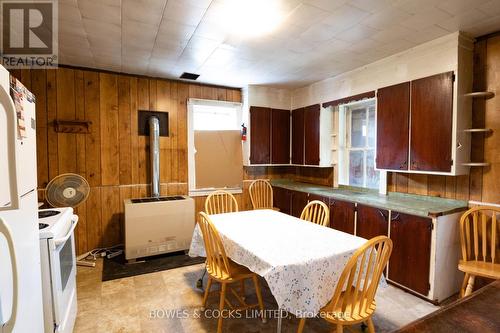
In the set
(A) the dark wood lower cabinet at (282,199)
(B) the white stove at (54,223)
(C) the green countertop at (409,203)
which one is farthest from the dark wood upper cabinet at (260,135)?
(B) the white stove at (54,223)

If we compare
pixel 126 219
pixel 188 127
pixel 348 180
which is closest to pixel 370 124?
pixel 348 180

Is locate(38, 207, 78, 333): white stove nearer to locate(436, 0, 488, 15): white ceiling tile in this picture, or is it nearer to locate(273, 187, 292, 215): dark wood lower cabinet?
locate(273, 187, 292, 215): dark wood lower cabinet

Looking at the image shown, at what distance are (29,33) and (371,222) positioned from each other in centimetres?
378

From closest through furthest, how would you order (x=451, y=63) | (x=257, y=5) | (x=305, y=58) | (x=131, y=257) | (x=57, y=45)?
(x=257, y=5) < (x=451, y=63) < (x=57, y=45) < (x=305, y=58) < (x=131, y=257)

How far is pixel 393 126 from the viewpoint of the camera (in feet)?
9.48

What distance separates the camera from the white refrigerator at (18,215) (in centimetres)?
82

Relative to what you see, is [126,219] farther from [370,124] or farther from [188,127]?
[370,124]

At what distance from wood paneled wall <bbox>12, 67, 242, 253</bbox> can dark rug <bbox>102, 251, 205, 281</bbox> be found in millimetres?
520

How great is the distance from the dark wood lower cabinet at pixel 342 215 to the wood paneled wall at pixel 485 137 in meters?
0.97

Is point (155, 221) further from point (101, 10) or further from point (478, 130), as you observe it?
point (478, 130)

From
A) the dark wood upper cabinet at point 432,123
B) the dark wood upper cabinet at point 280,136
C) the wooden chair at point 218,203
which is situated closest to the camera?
the dark wood upper cabinet at point 432,123

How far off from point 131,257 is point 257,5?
3.05 m

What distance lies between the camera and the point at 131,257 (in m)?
3.22

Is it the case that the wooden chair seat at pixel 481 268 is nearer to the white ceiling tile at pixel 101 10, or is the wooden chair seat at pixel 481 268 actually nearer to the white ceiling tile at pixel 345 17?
the white ceiling tile at pixel 345 17
